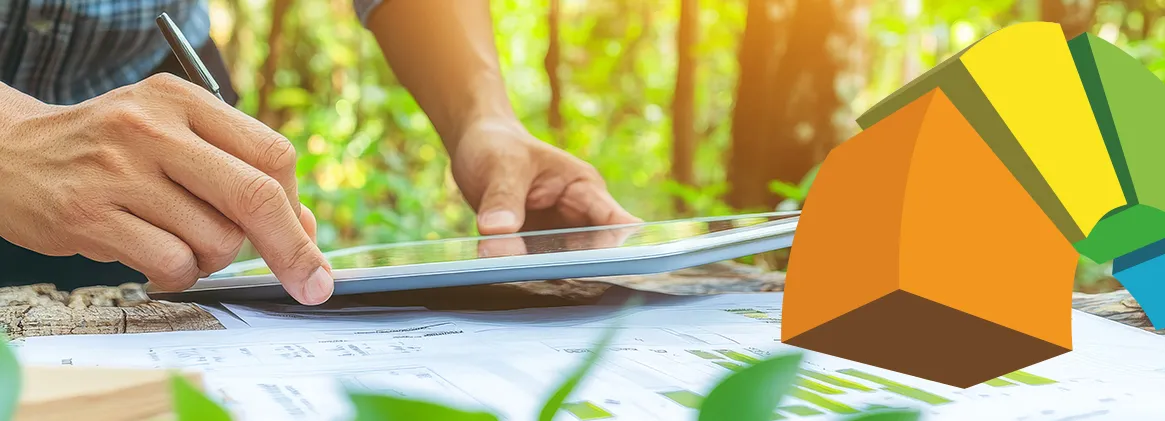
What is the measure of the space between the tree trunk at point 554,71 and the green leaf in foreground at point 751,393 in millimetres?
4490

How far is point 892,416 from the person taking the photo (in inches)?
5.6

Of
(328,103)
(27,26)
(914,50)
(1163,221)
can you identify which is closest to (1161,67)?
(1163,221)

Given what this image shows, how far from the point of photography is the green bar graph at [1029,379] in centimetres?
36

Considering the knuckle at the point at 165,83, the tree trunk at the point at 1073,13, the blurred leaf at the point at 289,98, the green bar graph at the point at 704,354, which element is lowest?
the green bar graph at the point at 704,354

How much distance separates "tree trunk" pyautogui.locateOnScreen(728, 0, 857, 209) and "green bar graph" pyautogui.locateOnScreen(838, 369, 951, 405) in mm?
1795

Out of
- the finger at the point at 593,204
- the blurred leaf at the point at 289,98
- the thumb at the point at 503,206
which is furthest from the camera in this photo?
the blurred leaf at the point at 289,98

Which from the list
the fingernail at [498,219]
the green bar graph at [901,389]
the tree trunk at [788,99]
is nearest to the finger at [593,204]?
the fingernail at [498,219]

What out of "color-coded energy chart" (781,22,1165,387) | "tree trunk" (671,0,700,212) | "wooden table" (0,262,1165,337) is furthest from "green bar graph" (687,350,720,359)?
"tree trunk" (671,0,700,212)

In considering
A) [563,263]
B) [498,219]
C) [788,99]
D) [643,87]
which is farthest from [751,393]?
[643,87]

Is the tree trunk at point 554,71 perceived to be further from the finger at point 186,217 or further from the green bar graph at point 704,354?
the green bar graph at point 704,354

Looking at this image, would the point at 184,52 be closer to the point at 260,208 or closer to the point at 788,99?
the point at 260,208

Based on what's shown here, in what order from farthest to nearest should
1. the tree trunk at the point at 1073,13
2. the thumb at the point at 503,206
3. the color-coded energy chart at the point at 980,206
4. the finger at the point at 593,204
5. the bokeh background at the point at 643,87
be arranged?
the bokeh background at the point at 643,87 → the tree trunk at the point at 1073,13 → the finger at the point at 593,204 → the thumb at the point at 503,206 → the color-coded energy chart at the point at 980,206

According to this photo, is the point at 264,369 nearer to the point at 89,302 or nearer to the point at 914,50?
the point at 89,302

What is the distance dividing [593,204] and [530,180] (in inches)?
3.7
